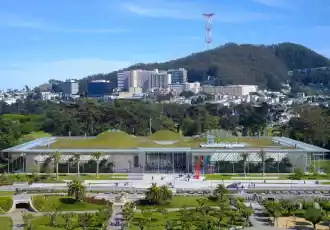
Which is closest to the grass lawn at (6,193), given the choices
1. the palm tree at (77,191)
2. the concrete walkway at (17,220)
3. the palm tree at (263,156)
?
the concrete walkway at (17,220)

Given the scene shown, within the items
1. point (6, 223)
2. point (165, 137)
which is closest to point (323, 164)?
point (165, 137)

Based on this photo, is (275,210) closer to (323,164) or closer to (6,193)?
(6,193)

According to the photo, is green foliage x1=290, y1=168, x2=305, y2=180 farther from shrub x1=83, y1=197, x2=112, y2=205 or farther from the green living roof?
shrub x1=83, y1=197, x2=112, y2=205

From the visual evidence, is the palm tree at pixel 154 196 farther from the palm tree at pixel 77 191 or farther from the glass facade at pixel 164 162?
the glass facade at pixel 164 162

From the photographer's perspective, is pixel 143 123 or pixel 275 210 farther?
pixel 143 123

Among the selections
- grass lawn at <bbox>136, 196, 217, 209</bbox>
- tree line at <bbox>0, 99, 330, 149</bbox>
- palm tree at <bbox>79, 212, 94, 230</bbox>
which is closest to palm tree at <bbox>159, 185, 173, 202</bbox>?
grass lawn at <bbox>136, 196, 217, 209</bbox>

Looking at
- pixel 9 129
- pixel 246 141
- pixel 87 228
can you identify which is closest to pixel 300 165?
pixel 246 141

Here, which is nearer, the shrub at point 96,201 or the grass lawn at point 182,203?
the grass lawn at point 182,203
